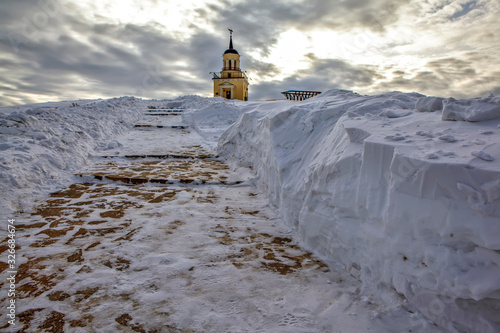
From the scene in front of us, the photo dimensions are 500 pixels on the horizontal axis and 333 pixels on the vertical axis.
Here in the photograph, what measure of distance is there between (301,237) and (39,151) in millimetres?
3885

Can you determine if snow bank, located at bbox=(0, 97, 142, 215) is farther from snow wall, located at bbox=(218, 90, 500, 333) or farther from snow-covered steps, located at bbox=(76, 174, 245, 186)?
snow wall, located at bbox=(218, 90, 500, 333)

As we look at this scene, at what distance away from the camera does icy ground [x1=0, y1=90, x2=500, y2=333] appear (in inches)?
55.2

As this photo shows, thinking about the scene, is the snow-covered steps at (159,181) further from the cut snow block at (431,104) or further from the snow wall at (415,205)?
the cut snow block at (431,104)

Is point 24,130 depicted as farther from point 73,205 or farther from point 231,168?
point 231,168

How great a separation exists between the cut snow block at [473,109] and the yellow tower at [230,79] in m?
29.9

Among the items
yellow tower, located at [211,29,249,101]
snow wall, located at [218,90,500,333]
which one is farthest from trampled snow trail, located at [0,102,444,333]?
yellow tower, located at [211,29,249,101]

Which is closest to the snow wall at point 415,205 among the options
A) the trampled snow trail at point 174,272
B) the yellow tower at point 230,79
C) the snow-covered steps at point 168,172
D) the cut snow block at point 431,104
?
the cut snow block at point 431,104

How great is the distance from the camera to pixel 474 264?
1.30 m

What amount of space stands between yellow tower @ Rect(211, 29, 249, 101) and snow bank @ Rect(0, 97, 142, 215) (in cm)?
2504

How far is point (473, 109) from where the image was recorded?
72.7 inches

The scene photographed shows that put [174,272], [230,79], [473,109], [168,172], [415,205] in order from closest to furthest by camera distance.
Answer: [415,205] → [473,109] → [174,272] → [168,172] → [230,79]

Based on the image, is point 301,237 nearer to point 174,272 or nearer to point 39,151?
point 174,272

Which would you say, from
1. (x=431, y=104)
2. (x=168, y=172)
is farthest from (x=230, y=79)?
(x=431, y=104)

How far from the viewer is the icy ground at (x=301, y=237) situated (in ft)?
4.60
